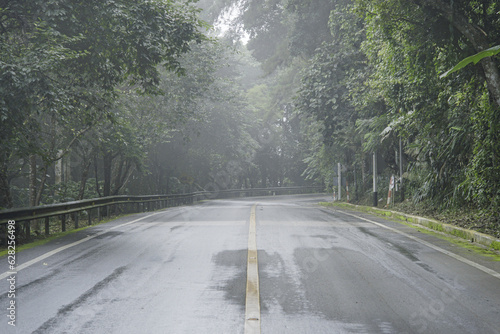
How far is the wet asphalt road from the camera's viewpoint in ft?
15.7

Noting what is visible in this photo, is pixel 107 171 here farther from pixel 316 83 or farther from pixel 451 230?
pixel 451 230

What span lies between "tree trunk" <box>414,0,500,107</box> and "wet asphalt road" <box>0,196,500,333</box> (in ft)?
11.4

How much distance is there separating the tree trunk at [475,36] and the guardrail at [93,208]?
9.84 meters

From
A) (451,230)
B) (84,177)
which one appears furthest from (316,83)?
(451,230)

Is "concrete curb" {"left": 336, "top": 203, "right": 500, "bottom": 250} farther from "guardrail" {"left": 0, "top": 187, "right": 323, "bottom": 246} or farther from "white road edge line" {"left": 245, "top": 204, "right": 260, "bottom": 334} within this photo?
"guardrail" {"left": 0, "top": 187, "right": 323, "bottom": 246}

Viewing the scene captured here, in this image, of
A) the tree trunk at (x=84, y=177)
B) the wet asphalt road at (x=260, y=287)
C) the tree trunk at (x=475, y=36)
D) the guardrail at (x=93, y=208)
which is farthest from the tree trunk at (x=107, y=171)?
the tree trunk at (x=475, y=36)

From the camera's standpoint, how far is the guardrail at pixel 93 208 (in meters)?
10.8

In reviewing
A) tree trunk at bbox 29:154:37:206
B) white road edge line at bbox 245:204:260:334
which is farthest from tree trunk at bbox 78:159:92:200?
white road edge line at bbox 245:204:260:334

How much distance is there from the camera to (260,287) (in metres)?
6.20

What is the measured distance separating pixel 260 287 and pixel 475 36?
804cm

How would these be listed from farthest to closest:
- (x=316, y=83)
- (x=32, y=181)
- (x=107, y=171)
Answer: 1. (x=316, y=83)
2. (x=107, y=171)
3. (x=32, y=181)

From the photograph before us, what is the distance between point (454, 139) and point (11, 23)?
12.5m

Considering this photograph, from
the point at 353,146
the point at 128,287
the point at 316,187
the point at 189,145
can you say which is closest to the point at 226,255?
the point at 128,287

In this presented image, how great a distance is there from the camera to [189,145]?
4178 cm
